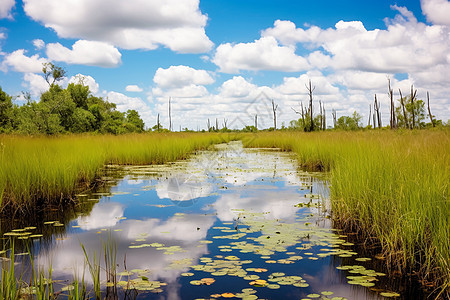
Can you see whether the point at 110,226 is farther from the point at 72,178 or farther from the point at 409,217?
the point at 409,217

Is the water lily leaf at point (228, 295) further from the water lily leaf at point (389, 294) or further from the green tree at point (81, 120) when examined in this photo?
the green tree at point (81, 120)

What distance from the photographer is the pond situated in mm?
3152

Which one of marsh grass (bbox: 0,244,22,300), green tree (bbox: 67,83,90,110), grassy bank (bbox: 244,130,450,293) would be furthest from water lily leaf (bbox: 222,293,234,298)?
green tree (bbox: 67,83,90,110)

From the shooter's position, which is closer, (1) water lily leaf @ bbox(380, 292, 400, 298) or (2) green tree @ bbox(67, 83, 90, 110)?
(1) water lily leaf @ bbox(380, 292, 400, 298)

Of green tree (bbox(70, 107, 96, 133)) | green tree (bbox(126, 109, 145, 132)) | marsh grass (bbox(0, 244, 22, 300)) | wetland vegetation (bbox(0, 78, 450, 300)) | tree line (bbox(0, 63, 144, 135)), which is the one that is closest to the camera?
marsh grass (bbox(0, 244, 22, 300))

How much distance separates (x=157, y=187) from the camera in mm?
8531

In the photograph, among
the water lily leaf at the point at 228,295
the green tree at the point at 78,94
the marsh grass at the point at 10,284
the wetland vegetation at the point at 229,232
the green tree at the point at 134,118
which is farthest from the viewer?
the green tree at the point at 134,118

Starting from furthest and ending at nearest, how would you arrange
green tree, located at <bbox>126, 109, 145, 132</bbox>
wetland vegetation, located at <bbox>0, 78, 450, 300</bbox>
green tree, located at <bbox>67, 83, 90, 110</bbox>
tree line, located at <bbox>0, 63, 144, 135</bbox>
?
green tree, located at <bbox>126, 109, 145, 132</bbox> < green tree, located at <bbox>67, 83, 90, 110</bbox> < tree line, located at <bbox>0, 63, 144, 135</bbox> < wetland vegetation, located at <bbox>0, 78, 450, 300</bbox>

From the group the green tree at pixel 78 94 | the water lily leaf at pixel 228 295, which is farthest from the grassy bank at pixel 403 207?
the green tree at pixel 78 94

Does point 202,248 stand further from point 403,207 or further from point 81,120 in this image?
point 81,120

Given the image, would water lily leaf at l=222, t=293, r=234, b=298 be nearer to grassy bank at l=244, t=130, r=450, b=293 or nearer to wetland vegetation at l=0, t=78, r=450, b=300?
wetland vegetation at l=0, t=78, r=450, b=300

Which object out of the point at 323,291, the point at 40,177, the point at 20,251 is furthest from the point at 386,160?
the point at 40,177

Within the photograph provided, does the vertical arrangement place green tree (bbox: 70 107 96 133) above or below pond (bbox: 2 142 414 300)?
above

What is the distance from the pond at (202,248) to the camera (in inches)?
124
